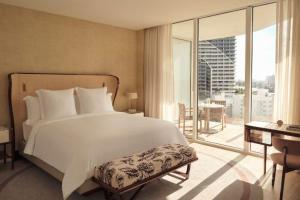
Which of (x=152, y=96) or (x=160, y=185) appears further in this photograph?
(x=152, y=96)

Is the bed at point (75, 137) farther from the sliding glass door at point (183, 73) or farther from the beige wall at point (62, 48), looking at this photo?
the sliding glass door at point (183, 73)

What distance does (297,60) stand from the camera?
11.3ft

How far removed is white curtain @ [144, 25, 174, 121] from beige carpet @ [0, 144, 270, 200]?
188cm

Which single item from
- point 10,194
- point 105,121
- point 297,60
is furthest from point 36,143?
point 297,60

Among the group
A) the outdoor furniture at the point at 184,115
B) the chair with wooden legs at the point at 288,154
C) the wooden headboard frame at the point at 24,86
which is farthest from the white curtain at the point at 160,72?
the chair with wooden legs at the point at 288,154

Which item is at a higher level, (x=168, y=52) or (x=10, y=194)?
(x=168, y=52)

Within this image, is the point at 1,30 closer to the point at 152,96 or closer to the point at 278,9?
the point at 152,96

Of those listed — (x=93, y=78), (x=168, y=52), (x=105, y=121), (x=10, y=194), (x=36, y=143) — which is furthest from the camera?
(x=168, y=52)

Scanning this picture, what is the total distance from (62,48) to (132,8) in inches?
61.2

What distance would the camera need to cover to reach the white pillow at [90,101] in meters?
4.26

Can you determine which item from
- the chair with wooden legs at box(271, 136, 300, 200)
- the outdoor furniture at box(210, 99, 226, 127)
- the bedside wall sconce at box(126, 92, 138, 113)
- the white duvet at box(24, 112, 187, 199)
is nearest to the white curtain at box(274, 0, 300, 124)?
the chair with wooden legs at box(271, 136, 300, 200)

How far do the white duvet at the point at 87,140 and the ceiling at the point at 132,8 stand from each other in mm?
1852

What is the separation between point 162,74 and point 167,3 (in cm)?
186

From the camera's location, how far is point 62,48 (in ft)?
14.8
